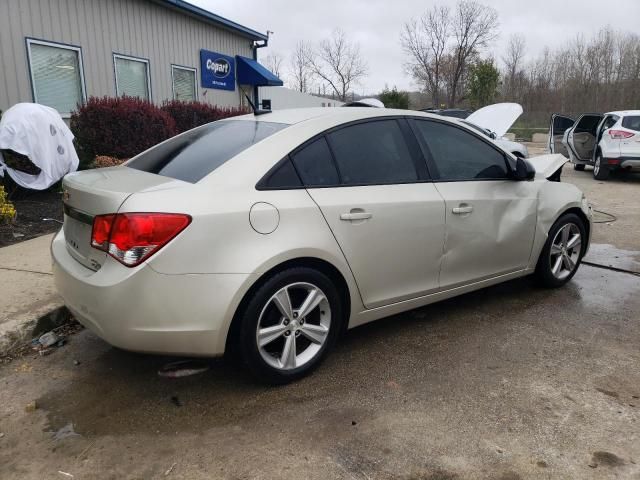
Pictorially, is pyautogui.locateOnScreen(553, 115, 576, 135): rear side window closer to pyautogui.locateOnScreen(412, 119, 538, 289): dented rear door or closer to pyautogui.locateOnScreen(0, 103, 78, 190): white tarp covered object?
pyautogui.locateOnScreen(412, 119, 538, 289): dented rear door

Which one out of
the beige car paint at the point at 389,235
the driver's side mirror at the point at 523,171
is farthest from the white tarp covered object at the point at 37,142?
the driver's side mirror at the point at 523,171

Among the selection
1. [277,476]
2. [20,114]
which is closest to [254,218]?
[277,476]

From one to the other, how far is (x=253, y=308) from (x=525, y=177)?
251 centimetres

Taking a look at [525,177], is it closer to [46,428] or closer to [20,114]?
[46,428]

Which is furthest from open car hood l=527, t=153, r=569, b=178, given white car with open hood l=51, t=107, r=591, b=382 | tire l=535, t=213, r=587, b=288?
white car with open hood l=51, t=107, r=591, b=382

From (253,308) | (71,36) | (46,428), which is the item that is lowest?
(46,428)

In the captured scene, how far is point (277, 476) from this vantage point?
2338mm

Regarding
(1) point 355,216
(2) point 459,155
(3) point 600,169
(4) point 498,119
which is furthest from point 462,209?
(3) point 600,169

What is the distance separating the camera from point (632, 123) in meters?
11.6

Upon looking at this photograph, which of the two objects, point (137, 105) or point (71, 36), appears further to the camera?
point (71, 36)

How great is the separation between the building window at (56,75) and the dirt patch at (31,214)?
214 centimetres

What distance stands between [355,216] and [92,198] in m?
1.49

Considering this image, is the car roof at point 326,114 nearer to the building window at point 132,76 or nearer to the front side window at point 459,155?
the front side window at point 459,155

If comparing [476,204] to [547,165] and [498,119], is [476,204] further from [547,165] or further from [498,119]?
[498,119]
